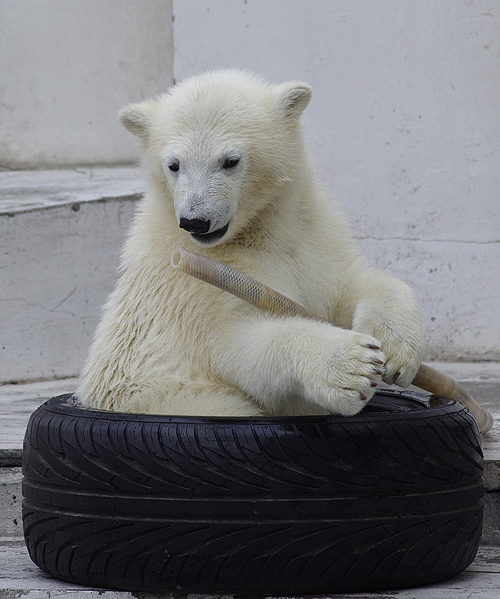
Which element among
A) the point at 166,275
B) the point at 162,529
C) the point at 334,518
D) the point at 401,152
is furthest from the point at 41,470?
the point at 401,152

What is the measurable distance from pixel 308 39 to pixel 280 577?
3254mm

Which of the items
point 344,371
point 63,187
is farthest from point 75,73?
point 344,371

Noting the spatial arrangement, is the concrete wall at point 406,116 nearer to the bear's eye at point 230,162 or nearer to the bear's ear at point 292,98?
the bear's ear at point 292,98

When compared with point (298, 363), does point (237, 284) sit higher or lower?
higher

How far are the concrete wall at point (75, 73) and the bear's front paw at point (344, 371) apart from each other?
14.3ft

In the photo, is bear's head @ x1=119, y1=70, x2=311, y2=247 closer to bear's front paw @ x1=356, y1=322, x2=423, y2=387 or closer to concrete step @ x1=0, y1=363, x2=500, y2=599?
bear's front paw @ x1=356, y1=322, x2=423, y2=387

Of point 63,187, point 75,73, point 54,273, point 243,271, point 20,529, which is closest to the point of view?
point 243,271

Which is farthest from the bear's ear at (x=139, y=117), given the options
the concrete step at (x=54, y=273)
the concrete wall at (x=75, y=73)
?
the concrete wall at (x=75, y=73)

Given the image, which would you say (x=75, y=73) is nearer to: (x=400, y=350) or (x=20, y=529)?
(x=20, y=529)

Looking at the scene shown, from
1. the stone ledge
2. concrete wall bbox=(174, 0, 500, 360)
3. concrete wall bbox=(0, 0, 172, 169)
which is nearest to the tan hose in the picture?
concrete wall bbox=(174, 0, 500, 360)

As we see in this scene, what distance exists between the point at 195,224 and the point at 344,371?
513mm

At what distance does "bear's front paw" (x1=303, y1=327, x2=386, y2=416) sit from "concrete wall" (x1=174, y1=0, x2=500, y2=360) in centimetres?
276

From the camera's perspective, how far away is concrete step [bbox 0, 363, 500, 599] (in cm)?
237

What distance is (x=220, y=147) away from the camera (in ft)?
8.01
